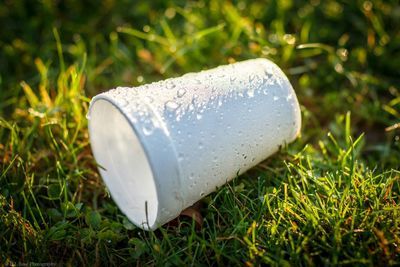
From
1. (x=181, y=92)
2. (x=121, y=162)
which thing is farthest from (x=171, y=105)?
(x=121, y=162)

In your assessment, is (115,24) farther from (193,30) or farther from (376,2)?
(376,2)

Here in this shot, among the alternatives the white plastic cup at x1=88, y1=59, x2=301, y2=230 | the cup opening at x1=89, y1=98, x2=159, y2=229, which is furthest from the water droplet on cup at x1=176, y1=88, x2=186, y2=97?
the cup opening at x1=89, y1=98, x2=159, y2=229

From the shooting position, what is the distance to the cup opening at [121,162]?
5.22 feet

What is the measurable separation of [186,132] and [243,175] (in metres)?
0.49

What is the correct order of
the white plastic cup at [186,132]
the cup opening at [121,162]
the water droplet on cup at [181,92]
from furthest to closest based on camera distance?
the cup opening at [121,162] → the water droplet on cup at [181,92] → the white plastic cup at [186,132]

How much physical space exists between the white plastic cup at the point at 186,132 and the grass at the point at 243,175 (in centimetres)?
9

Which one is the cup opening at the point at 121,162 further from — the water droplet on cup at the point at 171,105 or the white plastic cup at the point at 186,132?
the water droplet on cup at the point at 171,105

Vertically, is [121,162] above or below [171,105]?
below

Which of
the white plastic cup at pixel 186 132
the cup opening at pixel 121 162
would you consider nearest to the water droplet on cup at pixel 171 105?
the white plastic cup at pixel 186 132

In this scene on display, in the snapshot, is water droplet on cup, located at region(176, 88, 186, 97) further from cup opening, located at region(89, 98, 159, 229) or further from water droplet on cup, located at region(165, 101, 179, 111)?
cup opening, located at region(89, 98, 159, 229)

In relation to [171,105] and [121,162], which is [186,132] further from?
[121,162]

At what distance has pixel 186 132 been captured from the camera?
1302 mm

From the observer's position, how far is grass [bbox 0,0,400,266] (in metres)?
1.35

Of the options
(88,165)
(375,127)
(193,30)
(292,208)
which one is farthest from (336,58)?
(88,165)
